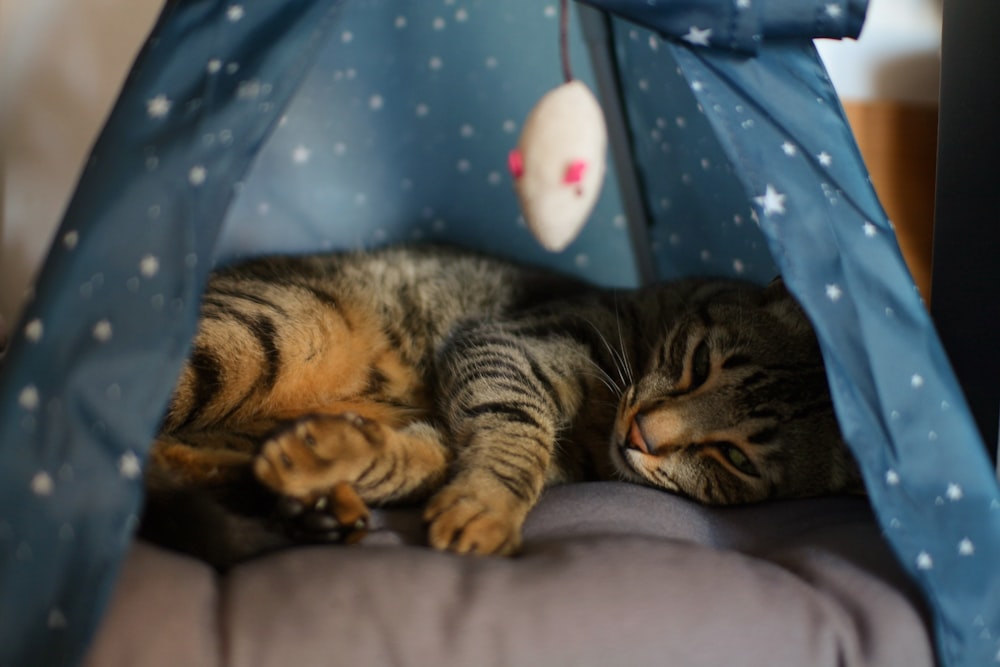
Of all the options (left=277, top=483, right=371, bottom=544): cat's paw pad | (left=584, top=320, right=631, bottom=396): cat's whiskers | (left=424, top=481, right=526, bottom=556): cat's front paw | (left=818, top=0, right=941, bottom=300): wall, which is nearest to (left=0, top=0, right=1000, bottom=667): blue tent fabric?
(left=277, top=483, right=371, bottom=544): cat's paw pad

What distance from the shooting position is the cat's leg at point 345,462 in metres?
1.11

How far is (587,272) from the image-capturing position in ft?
7.07

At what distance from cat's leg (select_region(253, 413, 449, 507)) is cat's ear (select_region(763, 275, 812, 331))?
0.64 metres

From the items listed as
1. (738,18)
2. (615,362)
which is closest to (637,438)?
(615,362)

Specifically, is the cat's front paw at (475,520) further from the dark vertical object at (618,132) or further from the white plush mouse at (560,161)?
the dark vertical object at (618,132)

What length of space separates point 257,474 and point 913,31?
2078 mm

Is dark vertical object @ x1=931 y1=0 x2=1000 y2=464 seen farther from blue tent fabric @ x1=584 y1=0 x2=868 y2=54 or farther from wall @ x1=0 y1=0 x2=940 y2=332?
wall @ x1=0 y1=0 x2=940 y2=332

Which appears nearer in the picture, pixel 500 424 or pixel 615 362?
pixel 500 424

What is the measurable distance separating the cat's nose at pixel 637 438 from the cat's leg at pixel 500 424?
146mm

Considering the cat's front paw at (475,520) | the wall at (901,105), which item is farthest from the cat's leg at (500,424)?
the wall at (901,105)

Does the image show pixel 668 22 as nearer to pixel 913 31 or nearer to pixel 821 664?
pixel 821 664

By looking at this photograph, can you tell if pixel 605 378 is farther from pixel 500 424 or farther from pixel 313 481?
pixel 313 481

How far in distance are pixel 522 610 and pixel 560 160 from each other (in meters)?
0.54

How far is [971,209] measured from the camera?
1520 mm
